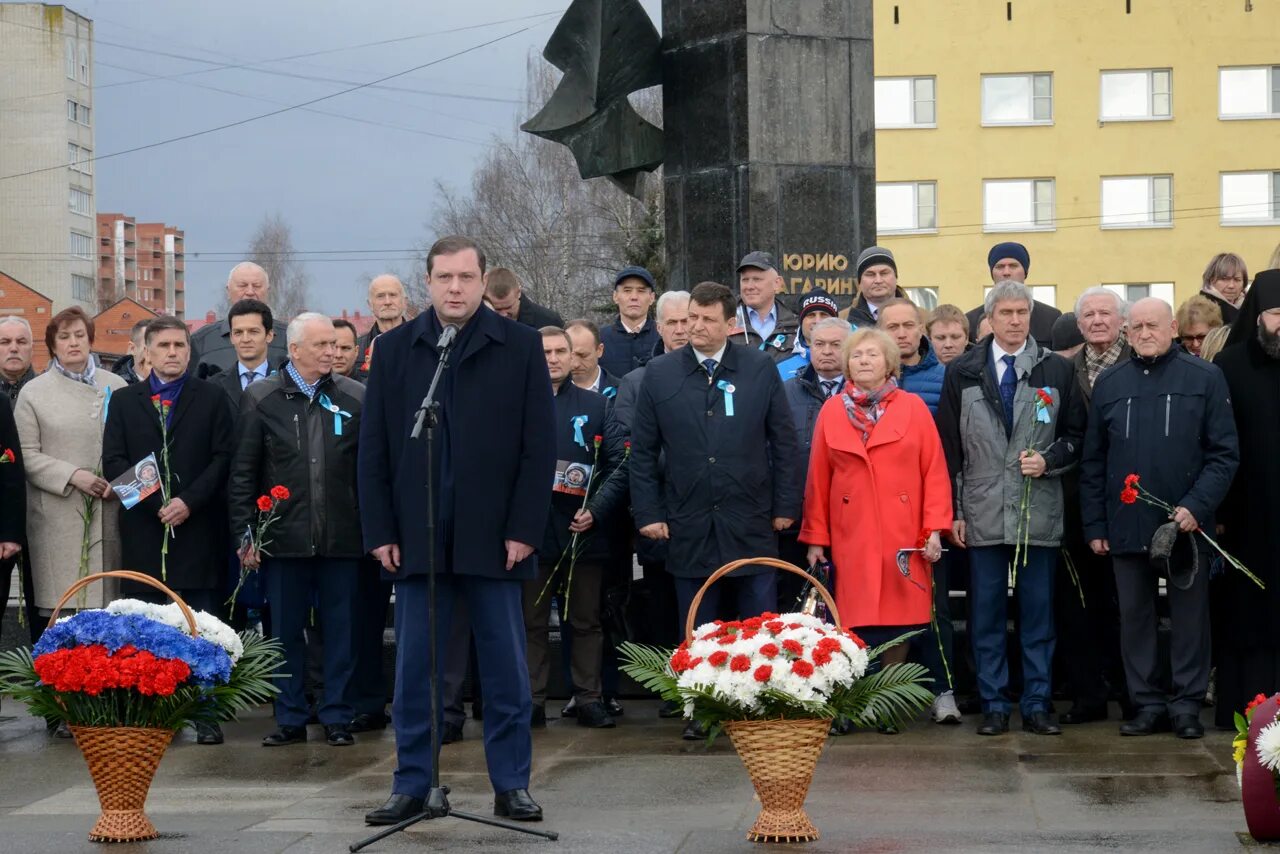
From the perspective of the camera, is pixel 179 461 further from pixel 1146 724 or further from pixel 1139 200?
pixel 1139 200

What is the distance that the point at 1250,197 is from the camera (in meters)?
50.0

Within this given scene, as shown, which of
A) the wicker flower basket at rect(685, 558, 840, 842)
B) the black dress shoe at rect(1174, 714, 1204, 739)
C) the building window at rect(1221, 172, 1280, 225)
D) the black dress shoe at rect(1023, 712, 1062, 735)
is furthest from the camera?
the building window at rect(1221, 172, 1280, 225)

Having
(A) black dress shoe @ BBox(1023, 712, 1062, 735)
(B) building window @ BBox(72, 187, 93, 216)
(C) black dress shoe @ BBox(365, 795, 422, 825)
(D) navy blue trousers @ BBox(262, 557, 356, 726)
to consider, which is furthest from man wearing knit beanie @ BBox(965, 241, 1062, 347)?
(B) building window @ BBox(72, 187, 93, 216)

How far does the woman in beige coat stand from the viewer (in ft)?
34.6

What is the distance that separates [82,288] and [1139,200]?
61682 mm

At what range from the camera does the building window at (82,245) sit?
93.1 meters

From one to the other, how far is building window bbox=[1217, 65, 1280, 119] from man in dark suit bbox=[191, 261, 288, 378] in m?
42.0

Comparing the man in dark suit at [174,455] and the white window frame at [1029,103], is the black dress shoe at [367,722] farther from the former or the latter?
the white window frame at [1029,103]

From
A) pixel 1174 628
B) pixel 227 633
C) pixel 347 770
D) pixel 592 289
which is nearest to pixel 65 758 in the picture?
pixel 347 770

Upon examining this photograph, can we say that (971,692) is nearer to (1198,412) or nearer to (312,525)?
(1198,412)

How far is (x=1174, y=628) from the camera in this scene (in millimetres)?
9484

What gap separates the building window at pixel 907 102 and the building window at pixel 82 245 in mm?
55517

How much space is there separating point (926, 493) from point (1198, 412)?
56.1 inches

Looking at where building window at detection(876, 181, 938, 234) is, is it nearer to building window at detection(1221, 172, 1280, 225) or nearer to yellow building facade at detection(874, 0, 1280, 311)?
yellow building facade at detection(874, 0, 1280, 311)
